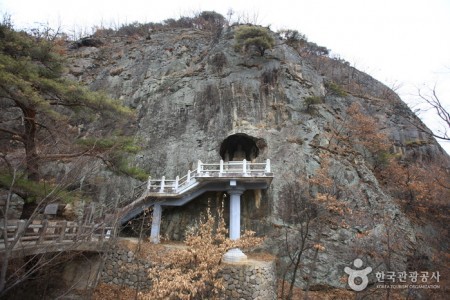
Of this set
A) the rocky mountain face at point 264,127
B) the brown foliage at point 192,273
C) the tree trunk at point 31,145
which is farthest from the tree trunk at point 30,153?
the rocky mountain face at point 264,127

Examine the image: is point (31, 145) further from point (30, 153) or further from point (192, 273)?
point (192, 273)

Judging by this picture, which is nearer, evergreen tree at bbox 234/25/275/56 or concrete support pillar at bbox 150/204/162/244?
concrete support pillar at bbox 150/204/162/244

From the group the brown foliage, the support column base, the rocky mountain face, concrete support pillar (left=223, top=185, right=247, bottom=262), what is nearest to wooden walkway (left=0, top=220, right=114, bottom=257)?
the brown foliage

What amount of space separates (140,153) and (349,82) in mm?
28539

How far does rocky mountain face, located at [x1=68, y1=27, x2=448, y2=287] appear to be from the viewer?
1388 centimetres

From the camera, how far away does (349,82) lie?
108 ft

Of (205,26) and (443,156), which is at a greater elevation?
(205,26)

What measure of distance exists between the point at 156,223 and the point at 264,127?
31.3 feet

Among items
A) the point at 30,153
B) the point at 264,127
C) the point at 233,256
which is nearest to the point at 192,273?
the point at 233,256

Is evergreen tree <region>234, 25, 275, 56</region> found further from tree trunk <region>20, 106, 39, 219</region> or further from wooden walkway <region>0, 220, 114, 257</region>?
wooden walkway <region>0, 220, 114, 257</region>

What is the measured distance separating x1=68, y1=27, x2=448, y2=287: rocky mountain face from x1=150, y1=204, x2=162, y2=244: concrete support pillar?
1065mm

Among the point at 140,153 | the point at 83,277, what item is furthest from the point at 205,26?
the point at 83,277

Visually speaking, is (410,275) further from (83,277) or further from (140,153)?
(140,153)

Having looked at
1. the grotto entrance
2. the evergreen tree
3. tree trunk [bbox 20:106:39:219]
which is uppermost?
the evergreen tree
